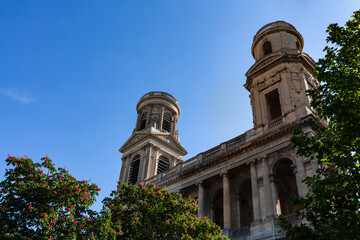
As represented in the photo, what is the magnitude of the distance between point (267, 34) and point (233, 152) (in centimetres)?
1523

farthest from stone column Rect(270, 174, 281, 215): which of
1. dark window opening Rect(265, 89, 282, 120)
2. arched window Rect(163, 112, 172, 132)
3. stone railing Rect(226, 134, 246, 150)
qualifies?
arched window Rect(163, 112, 172, 132)

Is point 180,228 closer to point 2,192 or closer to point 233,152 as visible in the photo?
point 2,192

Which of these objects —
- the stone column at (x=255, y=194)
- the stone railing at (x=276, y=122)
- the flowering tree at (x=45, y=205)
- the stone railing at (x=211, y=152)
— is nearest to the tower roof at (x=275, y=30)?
the stone railing at (x=276, y=122)

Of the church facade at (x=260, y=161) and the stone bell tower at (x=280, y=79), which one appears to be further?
the stone bell tower at (x=280, y=79)

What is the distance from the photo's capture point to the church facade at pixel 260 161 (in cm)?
2155

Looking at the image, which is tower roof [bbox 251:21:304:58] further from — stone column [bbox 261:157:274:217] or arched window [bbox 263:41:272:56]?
stone column [bbox 261:157:274:217]

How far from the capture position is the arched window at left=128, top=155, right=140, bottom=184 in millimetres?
36219

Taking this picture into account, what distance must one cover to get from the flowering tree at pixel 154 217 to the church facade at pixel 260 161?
538cm

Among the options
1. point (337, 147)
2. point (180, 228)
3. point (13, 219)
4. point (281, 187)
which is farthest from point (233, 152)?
point (13, 219)

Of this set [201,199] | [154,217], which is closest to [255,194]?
[201,199]

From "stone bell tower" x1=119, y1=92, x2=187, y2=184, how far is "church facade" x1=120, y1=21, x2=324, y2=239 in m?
0.15

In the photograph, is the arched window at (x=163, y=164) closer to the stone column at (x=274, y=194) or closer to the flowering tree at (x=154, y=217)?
the stone column at (x=274, y=194)

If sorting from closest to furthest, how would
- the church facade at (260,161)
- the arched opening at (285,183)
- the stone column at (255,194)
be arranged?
the stone column at (255,194) < the church facade at (260,161) < the arched opening at (285,183)

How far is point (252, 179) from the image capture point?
2298 centimetres
